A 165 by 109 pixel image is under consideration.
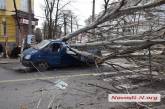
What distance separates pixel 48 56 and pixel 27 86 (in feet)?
16.6

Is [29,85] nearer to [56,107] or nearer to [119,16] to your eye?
[56,107]

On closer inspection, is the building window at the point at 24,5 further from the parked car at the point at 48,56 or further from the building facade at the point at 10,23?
the parked car at the point at 48,56

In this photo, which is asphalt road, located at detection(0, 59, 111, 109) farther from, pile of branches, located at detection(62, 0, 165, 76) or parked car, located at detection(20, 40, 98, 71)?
pile of branches, located at detection(62, 0, 165, 76)

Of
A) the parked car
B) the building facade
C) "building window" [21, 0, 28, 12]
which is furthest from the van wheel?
"building window" [21, 0, 28, 12]

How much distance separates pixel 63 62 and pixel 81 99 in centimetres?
826

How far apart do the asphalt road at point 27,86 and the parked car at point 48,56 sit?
1.23 feet

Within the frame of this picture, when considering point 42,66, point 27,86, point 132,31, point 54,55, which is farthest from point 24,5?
point 132,31

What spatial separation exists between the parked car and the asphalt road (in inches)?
14.8

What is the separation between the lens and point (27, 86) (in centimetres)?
1241

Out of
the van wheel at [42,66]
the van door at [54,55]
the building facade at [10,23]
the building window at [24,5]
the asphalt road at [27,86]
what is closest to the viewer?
the asphalt road at [27,86]

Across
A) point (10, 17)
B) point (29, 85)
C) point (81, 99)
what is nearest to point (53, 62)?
point (29, 85)

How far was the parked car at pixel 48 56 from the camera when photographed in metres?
17.0

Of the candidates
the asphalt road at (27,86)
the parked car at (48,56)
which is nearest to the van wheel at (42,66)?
the parked car at (48,56)

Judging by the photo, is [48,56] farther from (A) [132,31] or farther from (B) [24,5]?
(B) [24,5]
